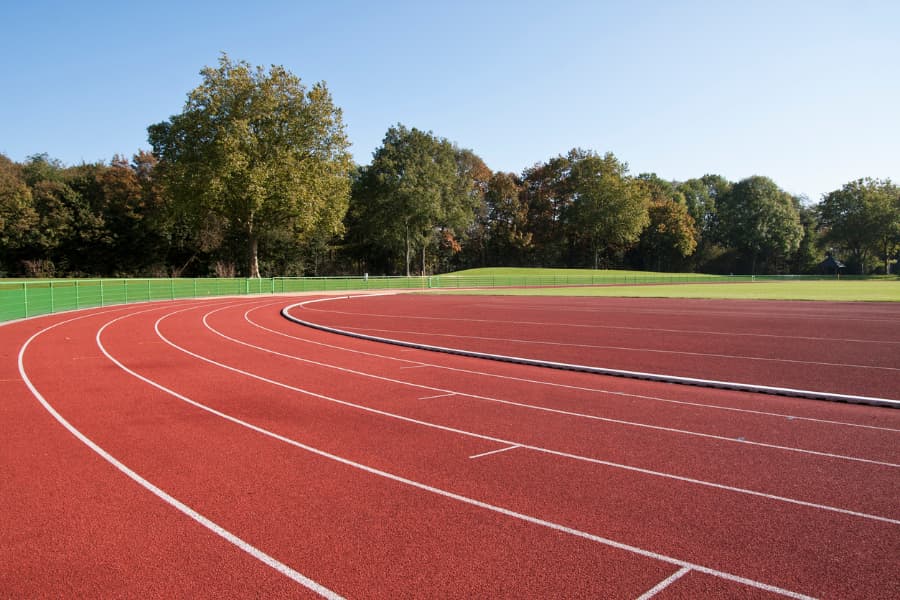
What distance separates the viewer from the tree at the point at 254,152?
43594 millimetres

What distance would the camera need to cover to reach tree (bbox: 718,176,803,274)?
92375 mm

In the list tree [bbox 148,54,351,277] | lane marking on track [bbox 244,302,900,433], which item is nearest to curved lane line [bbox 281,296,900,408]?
lane marking on track [bbox 244,302,900,433]

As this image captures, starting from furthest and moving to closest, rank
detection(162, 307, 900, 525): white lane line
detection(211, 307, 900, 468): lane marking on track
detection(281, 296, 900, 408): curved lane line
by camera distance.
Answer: detection(281, 296, 900, 408): curved lane line → detection(211, 307, 900, 468): lane marking on track → detection(162, 307, 900, 525): white lane line

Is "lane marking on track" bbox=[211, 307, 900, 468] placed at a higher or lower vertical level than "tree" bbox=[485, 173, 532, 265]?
lower

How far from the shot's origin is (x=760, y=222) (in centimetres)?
9200

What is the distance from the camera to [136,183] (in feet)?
192

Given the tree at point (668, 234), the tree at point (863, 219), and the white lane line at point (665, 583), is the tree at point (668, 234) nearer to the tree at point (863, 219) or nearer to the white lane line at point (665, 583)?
the tree at point (863, 219)

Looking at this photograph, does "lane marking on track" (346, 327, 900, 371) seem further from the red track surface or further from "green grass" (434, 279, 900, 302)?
"green grass" (434, 279, 900, 302)

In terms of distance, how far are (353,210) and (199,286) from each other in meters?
32.0

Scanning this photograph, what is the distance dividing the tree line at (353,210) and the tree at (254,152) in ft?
0.44

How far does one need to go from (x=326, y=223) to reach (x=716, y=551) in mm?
47402

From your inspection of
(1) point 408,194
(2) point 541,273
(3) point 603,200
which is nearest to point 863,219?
(3) point 603,200

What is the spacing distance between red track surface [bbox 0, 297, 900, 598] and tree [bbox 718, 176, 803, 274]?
95216 mm

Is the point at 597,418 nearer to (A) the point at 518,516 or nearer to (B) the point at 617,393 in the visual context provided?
(B) the point at 617,393
